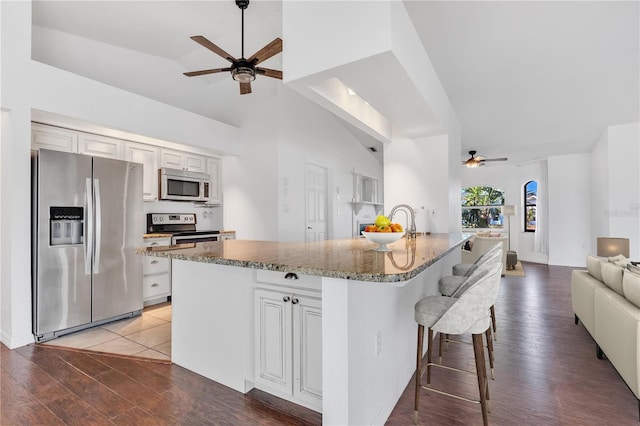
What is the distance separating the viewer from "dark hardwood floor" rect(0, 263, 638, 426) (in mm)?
1723

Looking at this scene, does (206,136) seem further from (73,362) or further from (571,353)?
(571,353)

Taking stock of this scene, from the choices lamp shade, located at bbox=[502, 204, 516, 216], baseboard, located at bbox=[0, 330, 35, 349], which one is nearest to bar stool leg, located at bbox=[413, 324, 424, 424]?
baseboard, located at bbox=[0, 330, 35, 349]

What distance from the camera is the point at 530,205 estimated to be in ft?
26.6

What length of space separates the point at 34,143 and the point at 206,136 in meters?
1.89

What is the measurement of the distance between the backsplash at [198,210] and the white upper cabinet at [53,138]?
3.65 feet

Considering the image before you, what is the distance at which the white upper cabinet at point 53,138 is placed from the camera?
312 centimetres

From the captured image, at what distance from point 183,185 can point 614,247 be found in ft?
19.1

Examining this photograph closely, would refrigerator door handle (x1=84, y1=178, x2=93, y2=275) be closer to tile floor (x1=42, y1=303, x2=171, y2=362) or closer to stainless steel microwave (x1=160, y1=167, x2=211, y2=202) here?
tile floor (x1=42, y1=303, x2=171, y2=362)

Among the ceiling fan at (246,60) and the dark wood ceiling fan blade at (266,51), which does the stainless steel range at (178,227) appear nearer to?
the ceiling fan at (246,60)

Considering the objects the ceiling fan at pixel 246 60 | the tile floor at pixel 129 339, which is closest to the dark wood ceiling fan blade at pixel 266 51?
the ceiling fan at pixel 246 60

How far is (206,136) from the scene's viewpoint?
14.9 ft

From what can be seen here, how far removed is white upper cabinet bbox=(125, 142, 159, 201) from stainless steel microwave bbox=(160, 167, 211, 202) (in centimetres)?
9

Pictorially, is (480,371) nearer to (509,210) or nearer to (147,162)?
(147,162)

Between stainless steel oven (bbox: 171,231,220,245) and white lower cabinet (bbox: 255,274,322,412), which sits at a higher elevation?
stainless steel oven (bbox: 171,231,220,245)
